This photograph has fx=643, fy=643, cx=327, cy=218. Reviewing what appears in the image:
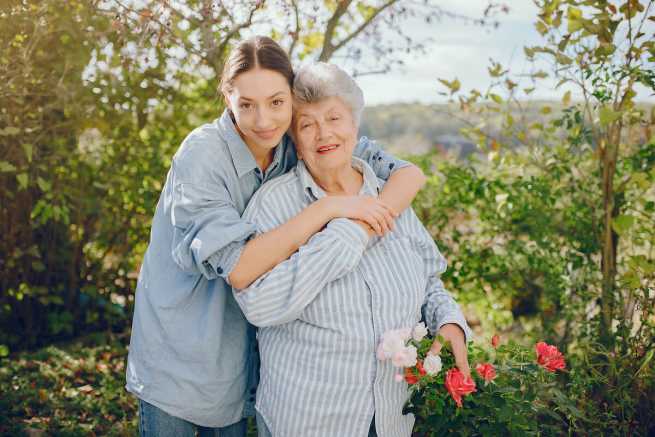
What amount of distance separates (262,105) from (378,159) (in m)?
0.70

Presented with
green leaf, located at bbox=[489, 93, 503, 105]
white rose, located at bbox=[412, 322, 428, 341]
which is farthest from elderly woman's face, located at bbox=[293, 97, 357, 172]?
green leaf, located at bbox=[489, 93, 503, 105]

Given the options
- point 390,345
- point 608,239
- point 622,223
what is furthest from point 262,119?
point 608,239

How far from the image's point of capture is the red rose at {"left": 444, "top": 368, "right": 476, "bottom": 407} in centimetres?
198

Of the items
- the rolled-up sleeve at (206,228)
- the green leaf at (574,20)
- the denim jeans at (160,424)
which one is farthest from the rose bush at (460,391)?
the green leaf at (574,20)

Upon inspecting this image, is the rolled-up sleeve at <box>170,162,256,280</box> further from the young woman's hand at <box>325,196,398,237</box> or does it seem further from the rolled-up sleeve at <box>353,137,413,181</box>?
the rolled-up sleeve at <box>353,137,413,181</box>

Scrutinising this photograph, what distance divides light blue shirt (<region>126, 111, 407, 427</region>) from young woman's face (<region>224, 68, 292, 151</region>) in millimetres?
74

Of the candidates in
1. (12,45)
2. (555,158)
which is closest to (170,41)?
(12,45)

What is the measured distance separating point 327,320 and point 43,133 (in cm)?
272

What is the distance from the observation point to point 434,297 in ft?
7.79

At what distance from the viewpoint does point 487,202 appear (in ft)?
13.0

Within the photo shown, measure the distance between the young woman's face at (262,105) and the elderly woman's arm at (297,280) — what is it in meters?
0.45

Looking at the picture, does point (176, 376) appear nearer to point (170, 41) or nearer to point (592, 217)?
point (170, 41)

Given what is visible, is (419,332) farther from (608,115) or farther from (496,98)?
(496,98)

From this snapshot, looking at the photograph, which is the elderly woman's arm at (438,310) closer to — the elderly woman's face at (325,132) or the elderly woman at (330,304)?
the elderly woman at (330,304)
